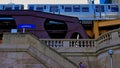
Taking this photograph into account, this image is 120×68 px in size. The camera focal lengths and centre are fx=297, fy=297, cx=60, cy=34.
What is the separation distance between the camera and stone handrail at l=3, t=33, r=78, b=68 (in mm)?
17500

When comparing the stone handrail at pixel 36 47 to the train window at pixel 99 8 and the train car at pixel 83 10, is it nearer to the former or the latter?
the train car at pixel 83 10

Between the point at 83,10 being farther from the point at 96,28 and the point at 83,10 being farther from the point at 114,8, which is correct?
the point at 114,8

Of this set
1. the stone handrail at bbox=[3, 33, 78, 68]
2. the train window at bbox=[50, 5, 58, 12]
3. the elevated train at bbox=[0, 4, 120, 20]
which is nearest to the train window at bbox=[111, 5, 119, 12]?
the elevated train at bbox=[0, 4, 120, 20]

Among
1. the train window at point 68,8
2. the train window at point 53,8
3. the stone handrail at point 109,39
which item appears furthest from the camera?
the train window at point 68,8

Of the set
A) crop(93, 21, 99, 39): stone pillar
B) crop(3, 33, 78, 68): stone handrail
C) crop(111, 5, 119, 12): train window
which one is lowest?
crop(93, 21, 99, 39): stone pillar

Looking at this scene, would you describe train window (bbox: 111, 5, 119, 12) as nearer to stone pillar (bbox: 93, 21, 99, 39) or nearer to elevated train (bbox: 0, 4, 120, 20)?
elevated train (bbox: 0, 4, 120, 20)

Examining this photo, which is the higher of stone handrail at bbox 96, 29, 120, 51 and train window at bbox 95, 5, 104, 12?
train window at bbox 95, 5, 104, 12

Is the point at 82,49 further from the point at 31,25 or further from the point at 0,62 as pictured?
the point at 31,25

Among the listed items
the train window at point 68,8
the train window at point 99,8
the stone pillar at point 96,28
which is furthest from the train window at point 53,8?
the stone pillar at point 96,28

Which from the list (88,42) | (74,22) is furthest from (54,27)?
(88,42)

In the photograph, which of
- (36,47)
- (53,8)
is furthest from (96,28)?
(36,47)

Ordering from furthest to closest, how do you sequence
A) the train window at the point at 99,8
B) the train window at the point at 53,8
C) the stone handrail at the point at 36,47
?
the train window at the point at 99,8 → the train window at the point at 53,8 → the stone handrail at the point at 36,47

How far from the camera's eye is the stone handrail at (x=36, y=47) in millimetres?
17500

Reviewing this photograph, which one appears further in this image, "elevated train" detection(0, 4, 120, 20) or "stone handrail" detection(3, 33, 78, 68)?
"elevated train" detection(0, 4, 120, 20)
